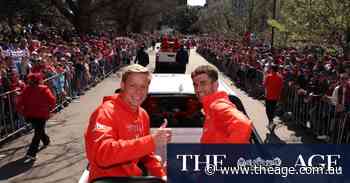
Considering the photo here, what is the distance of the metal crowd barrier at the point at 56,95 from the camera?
35.8ft

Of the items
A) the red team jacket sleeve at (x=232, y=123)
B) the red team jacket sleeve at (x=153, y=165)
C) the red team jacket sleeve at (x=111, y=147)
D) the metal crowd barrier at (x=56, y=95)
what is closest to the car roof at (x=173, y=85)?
the red team jacket sleeve at (x=232, y=123)

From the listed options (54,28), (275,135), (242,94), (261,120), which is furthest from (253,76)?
(54,28)

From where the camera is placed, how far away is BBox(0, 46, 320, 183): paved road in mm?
8445

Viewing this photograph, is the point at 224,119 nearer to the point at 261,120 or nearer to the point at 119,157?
the point at 119,157

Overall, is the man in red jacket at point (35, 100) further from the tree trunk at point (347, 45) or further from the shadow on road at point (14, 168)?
the tree trunk at point (347, 45)

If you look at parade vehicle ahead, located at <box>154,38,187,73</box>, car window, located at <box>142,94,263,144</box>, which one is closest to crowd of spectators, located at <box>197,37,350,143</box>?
car window, located at <box>142,94,263,144</box>

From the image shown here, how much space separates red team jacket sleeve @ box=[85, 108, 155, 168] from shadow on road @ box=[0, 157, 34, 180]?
5756 mm

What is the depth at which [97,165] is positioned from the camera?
3.06 m

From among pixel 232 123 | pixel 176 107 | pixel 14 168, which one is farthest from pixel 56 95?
pixel 232 123

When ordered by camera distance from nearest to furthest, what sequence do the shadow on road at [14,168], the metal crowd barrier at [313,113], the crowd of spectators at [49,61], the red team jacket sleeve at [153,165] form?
the red team jacket sleeve at [153,165], the shadow on road at [14,168], the metal crowd barrier at [313,113], the crowd of spectators at [49,61]

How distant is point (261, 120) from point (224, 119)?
11011 mm

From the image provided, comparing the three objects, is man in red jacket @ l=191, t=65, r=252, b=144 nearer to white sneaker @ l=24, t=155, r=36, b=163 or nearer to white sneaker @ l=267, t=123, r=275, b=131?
white sneaker @ l=24, t=155, r=36, b=163

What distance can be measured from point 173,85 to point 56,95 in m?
10.1

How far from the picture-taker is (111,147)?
116 inches
